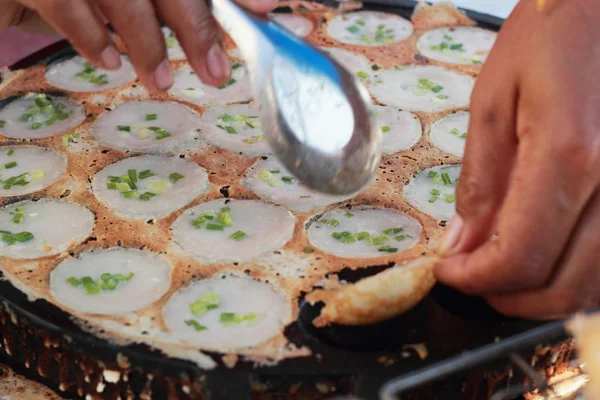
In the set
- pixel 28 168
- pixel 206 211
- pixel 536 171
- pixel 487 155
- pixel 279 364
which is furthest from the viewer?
pixel 28 168

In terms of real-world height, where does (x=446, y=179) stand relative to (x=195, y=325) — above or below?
above

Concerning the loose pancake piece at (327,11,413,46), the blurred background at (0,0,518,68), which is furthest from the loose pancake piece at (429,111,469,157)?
the blurred background at (0,0,518,68)

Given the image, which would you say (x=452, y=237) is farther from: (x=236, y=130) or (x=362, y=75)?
(x=362, y=75)

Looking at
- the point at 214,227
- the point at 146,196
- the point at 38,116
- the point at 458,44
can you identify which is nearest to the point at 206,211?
the point at 214,227

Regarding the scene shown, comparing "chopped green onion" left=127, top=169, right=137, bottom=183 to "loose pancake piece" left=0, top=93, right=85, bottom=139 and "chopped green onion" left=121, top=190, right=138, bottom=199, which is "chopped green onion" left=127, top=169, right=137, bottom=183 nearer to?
"chopped green onion" left=121, top=190, right=138, bottom=199

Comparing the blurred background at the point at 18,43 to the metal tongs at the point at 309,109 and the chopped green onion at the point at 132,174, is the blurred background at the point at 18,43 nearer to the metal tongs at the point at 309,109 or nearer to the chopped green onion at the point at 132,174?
the chopped green onion at the point at 132,174
